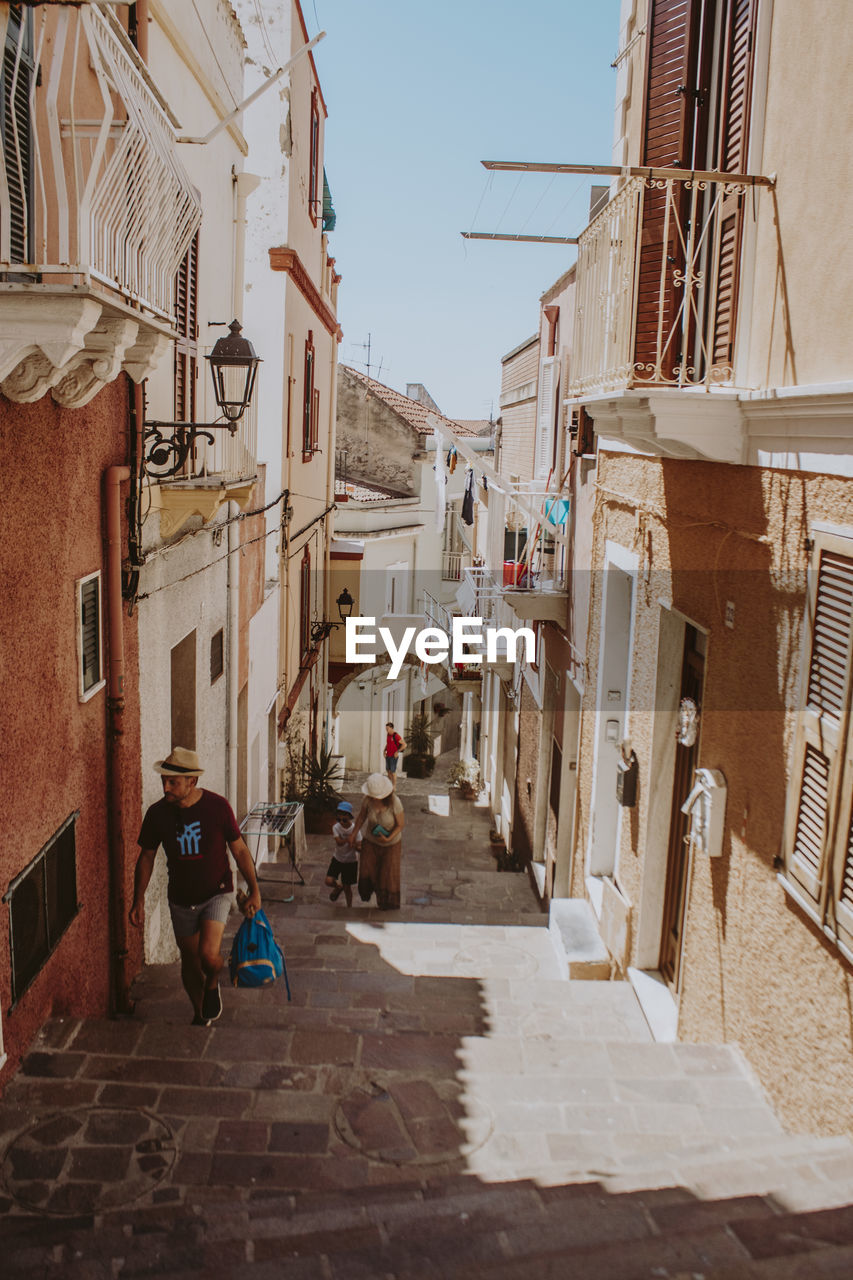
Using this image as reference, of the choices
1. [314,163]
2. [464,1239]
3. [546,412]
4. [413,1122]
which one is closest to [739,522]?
[413,1122]

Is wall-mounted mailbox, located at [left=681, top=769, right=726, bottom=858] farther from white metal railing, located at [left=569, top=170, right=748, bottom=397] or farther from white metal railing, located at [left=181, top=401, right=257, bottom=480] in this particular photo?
white metal railing, located at [left=181, top=401, right=257, bottom=480]

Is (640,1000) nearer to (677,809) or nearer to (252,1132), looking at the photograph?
(677,809)

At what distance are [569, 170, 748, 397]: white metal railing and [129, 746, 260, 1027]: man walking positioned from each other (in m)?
3.30

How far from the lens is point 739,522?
5.64 m

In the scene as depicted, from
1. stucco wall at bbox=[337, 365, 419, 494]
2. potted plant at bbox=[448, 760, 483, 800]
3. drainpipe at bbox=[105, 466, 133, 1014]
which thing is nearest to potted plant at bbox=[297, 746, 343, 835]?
potted plant at bbox=[448, 760, 483, 800]

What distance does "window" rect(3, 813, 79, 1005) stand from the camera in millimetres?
4727

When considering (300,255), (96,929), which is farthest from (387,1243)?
(300,255)

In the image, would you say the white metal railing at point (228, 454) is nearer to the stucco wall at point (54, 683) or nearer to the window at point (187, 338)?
the window at point (187, 338)

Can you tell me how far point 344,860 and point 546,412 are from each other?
23.5 ft

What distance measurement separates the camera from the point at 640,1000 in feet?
24.5

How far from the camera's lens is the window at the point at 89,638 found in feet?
18.5

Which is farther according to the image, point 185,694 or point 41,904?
point 185,694

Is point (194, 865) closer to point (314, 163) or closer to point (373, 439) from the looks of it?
point (314, 163)

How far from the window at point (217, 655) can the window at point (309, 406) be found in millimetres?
7027
